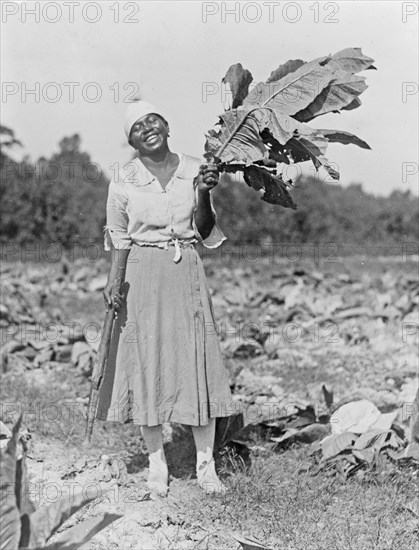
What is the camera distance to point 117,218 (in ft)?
11.9

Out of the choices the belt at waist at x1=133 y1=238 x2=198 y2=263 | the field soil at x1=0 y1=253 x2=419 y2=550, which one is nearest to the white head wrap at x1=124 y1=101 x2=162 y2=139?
the belt at waist at x1=133 y1=238 x2=198 y2=263

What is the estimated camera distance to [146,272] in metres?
3.65

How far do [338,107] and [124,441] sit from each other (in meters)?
2.17

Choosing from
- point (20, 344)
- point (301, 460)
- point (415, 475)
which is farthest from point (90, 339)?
point (415, 475)

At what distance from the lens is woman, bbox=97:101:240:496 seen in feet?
11.8

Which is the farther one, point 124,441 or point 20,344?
point 20,344

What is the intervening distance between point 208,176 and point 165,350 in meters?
0.81

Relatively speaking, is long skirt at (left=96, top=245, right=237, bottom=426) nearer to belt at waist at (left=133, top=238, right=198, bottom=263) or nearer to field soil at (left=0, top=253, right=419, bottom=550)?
belt at waist at (left=133, top=238, right=198, bottom=263)

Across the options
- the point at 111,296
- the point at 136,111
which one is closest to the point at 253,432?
the point at 111,296

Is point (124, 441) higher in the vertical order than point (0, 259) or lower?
lower

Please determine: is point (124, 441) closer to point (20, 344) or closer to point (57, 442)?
point (57, 442)

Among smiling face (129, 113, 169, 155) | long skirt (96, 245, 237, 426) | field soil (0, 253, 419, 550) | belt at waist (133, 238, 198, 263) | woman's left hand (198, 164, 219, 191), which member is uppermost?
smiling face (129, 113, 169, 155)

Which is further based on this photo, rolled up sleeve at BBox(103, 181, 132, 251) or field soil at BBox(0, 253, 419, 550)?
rolled up sleeve at BBox(103, 181, 132, 251)

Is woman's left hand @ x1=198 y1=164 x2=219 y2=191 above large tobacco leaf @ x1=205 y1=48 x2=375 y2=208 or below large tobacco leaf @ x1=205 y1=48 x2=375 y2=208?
below
